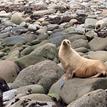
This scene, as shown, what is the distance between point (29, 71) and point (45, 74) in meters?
0.44

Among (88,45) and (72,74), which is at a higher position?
(72,74)

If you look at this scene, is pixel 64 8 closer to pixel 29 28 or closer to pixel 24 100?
pixel 29 28

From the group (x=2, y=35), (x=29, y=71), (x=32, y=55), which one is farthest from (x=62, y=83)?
(x=2, y=35)

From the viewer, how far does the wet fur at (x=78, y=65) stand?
4.61m

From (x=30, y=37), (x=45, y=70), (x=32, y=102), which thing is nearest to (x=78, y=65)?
(x=45, y=70)

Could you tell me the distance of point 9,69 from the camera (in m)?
6.61

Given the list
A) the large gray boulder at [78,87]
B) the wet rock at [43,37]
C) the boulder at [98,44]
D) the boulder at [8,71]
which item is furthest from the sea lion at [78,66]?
the wet rock at [43,37]

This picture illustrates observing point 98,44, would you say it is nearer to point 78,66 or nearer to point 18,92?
point 78,66

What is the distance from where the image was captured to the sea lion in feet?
15.1

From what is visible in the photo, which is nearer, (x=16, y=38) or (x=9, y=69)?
(x=9, y=69)

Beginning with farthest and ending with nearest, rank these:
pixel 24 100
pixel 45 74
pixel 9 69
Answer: pixel 9 69 → pixel 45 74 → pixel 24 100

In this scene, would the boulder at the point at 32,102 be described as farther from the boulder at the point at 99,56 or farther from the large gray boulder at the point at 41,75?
the boulder at the point at 99,56

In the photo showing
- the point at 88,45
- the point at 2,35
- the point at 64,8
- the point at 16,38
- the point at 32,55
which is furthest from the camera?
the point at 64,8

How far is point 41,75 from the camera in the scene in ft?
18.0
